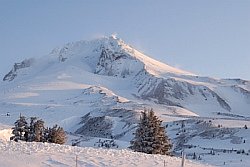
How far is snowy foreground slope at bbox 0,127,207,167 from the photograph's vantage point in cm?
2170

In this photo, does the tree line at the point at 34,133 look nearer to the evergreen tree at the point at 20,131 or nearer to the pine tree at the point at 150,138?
the evergreen tree at the point at 20,131

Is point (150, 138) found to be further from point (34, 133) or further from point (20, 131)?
point (20, 131)

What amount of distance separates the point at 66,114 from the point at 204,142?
3387 inches

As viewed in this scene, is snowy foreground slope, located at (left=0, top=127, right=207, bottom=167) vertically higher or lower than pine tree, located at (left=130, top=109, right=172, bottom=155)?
lower

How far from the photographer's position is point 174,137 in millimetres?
93375

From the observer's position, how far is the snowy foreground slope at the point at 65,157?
71.2 feet

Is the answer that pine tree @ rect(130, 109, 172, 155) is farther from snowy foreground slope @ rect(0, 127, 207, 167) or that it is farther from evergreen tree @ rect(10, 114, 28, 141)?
evergreen tree @ rect(10, 114, 28, 141)

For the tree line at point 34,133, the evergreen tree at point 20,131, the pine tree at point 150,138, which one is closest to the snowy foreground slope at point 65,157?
the pine tree at point 150,138

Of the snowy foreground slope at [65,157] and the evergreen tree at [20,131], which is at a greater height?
the evergreen tree at [20,131]

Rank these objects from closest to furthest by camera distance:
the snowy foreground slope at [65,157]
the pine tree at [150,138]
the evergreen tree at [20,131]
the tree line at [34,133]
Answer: the snowy foreground slope at [65,157]
the pine tree at [150,138]
the evergreen tree at [20,131]
the tree line at [34,133]

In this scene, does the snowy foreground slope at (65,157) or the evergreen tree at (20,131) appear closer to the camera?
the snowy foreground slope at (65,157)

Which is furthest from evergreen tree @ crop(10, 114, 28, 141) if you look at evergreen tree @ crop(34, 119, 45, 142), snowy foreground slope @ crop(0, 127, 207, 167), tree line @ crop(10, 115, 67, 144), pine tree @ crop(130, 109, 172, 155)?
snowy foreground slope @ crop(0, 127, 207, 167)

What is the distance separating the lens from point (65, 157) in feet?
75.6

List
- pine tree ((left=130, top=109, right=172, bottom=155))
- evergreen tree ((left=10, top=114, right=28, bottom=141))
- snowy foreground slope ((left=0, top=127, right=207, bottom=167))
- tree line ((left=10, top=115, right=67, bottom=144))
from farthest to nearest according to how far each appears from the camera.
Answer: tree line ((left=10, top=115, right=67, bottom=144)) → evergreen tree ((left=10, top=114, right=28, bottom=141)) → pine tree ((left=130, top=109, right=172, bottom=155)) → snowy foreground slope ((left=0, top=127, right=207, bottom=167))
